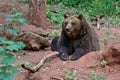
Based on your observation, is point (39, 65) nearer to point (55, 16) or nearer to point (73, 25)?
point (73, 25)

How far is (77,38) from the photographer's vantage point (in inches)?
324

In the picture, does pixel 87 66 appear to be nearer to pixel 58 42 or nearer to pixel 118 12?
pixel 58 42

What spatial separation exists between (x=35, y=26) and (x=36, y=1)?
758 mm

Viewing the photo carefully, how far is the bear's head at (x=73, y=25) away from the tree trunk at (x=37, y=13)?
2.79 metres

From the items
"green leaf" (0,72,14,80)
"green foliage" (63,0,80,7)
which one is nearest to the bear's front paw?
"green leaf" (0,72,14,80)

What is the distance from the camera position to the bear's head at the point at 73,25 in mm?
8031

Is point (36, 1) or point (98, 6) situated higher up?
point (36, 1)

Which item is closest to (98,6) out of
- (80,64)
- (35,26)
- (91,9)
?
(91,9)

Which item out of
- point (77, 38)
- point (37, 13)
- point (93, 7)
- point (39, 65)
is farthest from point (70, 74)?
point (93, 7)

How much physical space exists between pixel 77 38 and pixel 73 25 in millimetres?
349

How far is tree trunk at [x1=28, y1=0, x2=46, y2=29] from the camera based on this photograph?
1079 centimetres

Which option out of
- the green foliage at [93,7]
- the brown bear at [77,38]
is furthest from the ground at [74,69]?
the green foliage at [93,7]

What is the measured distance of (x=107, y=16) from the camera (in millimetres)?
13828

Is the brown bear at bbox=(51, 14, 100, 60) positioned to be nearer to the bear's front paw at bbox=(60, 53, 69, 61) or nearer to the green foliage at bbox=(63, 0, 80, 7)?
the bear's front paw at bbox=(60, 53, 69, 61)
